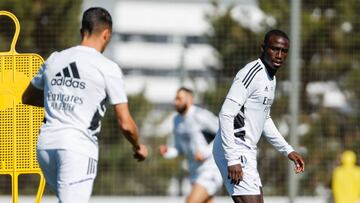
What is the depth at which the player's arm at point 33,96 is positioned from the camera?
673 centimetres

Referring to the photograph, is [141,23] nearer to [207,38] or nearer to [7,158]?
A: [207,38]

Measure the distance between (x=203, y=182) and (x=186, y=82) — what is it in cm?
454

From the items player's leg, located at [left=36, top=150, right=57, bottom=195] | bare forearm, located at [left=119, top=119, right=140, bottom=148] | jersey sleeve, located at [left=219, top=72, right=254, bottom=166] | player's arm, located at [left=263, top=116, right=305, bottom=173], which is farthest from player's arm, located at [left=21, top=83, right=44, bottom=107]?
player's arm, located at [left=263, top=116, right=305, bottom=173]

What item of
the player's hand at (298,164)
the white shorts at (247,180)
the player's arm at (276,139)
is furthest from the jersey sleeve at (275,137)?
the white shorts at (247,180)

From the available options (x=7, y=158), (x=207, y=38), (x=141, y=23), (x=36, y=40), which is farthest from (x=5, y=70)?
(x=141, y=23)

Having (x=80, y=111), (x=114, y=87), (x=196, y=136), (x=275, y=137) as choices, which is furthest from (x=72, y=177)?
(x=196, y=136)

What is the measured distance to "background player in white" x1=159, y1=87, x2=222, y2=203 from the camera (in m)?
13.1

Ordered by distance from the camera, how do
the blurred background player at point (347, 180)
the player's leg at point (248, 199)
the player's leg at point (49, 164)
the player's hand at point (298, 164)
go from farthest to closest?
the blurred background player at point (347, 180)
the player's hand at point (298, 164)
the player's leg at point (248, 199)
the player's leg at point (49, 164)

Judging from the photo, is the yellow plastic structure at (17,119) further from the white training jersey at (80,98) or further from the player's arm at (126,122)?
the player's arm at (126,122)

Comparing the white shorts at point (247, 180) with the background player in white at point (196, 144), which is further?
the background player in white at point (196, 144)

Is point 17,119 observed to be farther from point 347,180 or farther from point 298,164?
point 347,180

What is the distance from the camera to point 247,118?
8.02m

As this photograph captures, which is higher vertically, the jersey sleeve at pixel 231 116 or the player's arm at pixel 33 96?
the player's arm at pixel 33 96

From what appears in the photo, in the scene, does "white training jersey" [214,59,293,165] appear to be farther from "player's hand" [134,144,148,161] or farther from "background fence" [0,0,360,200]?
"background fence" [0,0,360,200]
